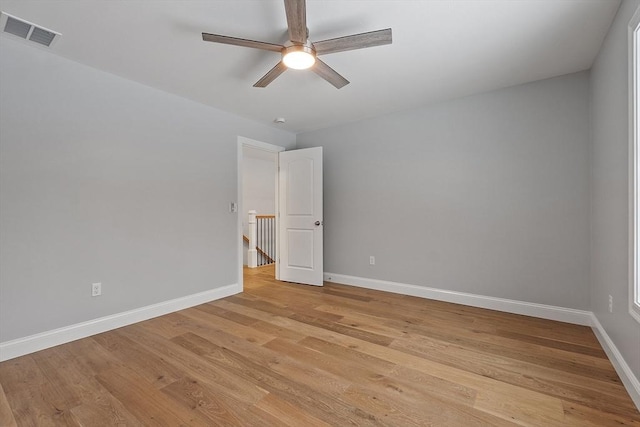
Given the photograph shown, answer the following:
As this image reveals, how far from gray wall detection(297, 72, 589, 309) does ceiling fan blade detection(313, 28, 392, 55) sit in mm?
1993

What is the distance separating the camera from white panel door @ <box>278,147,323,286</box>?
4.29 metres

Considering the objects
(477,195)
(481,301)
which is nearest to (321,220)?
(477,195)

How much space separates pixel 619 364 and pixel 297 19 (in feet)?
9.96

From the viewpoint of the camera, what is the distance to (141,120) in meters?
2.98

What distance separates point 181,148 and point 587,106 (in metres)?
4.25

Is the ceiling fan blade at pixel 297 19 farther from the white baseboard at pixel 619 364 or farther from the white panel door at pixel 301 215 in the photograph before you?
the white baseboard at pixel 619 364

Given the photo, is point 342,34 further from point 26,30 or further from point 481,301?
point 481,301

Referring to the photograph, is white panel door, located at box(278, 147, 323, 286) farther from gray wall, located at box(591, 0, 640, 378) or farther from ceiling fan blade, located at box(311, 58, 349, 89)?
gray wall, located at box(591, 0, 640, 378)

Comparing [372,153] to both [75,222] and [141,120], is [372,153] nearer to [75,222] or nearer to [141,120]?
[141,120]

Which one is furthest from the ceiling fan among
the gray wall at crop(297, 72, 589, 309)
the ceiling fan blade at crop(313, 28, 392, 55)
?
the gray wall at crop(297, 72, 589, 309)

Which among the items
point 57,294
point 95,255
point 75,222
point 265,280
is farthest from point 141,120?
point 265,280

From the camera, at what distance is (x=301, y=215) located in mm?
4445

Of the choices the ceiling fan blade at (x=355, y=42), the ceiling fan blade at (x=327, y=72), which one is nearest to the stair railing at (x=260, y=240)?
the ceiling fan blade at (x=327, y=72)

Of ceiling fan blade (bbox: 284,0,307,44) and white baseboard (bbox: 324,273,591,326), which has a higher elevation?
ceiling fan blade (bbox: 284,0,307,44)
